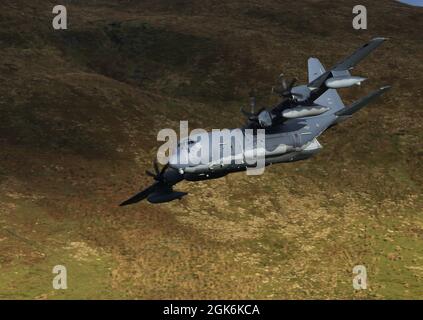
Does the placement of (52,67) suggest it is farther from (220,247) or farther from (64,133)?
(220,247)

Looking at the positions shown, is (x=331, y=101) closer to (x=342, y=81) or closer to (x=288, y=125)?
(x=288, y=125)

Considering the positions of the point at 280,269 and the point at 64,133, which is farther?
the point at 64,133

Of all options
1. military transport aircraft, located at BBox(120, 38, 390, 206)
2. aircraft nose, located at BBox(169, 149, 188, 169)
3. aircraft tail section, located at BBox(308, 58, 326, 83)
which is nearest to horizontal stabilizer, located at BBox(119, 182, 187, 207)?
military transport aircraft, located at BBox(120, 38, 390, 206)

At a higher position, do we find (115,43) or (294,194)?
(115,43)

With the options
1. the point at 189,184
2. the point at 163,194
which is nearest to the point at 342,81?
the point at 163,194

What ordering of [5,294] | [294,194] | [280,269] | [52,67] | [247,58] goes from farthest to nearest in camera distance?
1. [247,58]
2. [52,67]
3. [294,194]
4. [280,269]
5. [5,294]
